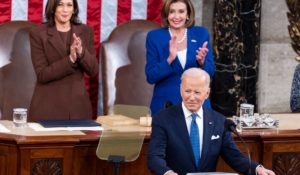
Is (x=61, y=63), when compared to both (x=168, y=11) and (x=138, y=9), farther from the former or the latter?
(x=138, y=9)

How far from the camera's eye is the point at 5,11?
830 cm

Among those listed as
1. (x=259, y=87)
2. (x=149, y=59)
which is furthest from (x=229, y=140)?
(x=259, y=87)

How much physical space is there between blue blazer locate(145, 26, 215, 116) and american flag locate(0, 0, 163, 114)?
5.78 ft

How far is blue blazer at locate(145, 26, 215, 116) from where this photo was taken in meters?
6.84

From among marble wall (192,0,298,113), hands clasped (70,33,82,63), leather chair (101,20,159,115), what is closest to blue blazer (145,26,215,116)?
hands clasped (70,33,82,63)

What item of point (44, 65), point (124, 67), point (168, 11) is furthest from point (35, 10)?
point (168, 11)

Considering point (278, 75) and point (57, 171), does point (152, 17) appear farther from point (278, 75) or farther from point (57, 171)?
point (57, 171)

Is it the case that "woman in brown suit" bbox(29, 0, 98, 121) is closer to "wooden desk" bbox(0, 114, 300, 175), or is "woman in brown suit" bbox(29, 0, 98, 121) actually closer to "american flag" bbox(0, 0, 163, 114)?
"wooden desk" bbox(0, 114, 300, 175)

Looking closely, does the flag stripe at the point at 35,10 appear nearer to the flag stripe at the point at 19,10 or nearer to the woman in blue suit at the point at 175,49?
the flag stripe at the point at 19,10

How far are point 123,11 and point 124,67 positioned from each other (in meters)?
0.60

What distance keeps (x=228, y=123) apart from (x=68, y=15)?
7.54 ft

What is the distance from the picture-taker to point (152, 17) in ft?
29.0

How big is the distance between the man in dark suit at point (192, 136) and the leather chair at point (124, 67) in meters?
2.97

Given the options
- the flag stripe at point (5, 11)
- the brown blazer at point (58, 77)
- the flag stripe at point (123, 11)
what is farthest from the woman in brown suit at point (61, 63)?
the flag stripe at point (123, 11)
